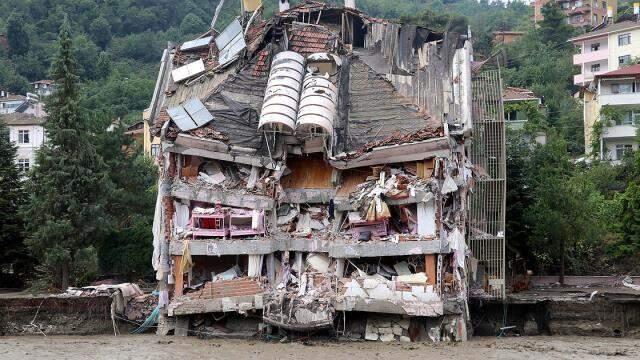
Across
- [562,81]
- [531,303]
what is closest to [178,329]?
[531,303]

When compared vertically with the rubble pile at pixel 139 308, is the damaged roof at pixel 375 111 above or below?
above

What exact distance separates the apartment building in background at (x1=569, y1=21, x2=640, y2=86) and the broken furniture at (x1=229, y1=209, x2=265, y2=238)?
45356 mm

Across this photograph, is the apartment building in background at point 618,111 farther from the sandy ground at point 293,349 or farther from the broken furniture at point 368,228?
the broken furniture at point 368,228

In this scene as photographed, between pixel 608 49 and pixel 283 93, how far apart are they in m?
48.1

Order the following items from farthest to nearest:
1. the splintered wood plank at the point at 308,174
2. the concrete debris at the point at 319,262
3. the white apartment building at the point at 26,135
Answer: the white apartment building at the point at 26,135 → the splintered wood plank at the point at 308,174 → the concrete debris at the point at 319,262

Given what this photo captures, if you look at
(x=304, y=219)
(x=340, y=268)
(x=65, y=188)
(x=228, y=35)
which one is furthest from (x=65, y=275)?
(x=340, y=268)

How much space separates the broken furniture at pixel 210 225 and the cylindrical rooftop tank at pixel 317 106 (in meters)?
3.71

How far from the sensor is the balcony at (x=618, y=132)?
5725 centimetres

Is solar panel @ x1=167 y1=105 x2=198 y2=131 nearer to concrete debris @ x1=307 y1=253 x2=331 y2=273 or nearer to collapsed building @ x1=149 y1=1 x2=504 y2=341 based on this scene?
collapsed building @ x1=149 y1=1 x2=504 y2=341

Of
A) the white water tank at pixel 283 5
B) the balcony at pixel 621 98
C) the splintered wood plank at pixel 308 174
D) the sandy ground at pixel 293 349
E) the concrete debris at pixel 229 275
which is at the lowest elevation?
the sandy ground at pixel 293 349

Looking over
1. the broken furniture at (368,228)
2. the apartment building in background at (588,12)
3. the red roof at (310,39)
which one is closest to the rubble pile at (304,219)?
the broken furniture at (368,228)

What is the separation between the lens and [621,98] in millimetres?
58219

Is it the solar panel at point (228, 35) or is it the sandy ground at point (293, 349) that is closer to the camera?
the sandy ground at point (293, 349)

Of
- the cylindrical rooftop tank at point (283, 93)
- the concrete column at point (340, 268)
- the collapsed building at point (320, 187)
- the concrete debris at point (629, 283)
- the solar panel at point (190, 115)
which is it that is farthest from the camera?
the concrete debris at point (629, 283)
